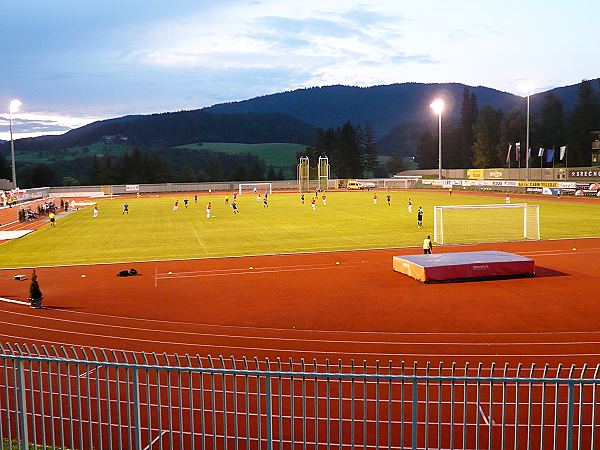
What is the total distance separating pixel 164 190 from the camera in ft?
373

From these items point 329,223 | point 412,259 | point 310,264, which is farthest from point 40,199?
point 412,259

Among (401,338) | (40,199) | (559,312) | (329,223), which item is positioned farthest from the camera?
(40,199)

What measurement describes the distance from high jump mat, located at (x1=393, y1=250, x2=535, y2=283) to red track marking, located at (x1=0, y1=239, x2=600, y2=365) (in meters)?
0.54

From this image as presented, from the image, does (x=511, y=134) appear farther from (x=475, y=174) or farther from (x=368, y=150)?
(x=368, y=150)

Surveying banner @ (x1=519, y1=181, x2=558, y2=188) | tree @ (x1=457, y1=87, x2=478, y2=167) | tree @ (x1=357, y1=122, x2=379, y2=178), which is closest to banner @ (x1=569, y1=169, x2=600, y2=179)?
banner @ (x1=519, y1=181, x2=558, y2=188)

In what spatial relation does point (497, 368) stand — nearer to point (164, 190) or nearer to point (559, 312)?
point (559, 312)

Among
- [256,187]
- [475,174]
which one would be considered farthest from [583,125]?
[256,187]

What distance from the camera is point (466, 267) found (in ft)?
79.3

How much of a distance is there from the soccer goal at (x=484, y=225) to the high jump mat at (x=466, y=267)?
408 inches

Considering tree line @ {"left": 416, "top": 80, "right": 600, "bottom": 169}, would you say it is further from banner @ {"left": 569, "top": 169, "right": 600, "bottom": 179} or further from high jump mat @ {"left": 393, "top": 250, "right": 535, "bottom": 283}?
high jump mat @ {"left": 393, "top": 250, "right": 535, "bottom": 283}

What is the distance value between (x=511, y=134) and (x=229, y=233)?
114 metres

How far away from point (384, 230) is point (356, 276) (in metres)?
18.1

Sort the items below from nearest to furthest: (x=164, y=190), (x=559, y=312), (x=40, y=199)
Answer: (x=559, y=312) → (x=40, y=199) → (x=164, y=190)

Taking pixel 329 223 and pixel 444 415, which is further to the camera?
pixel 329 223
